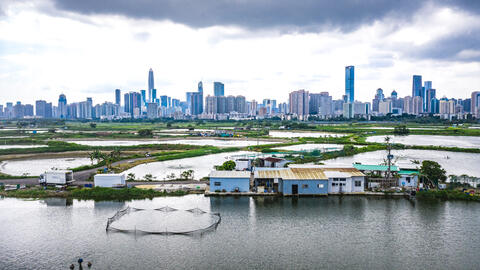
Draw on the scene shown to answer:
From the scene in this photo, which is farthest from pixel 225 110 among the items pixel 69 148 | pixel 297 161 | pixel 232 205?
pixel 232 205

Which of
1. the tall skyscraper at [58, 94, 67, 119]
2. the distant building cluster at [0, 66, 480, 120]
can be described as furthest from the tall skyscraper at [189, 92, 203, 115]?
the tall skyscraper at [58, 94, 67, 119]

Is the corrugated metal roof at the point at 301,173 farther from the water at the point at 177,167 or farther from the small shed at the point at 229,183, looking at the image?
the water at the point at 177,167

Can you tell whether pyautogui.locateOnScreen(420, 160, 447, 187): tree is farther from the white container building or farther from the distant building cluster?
the distant building cluster

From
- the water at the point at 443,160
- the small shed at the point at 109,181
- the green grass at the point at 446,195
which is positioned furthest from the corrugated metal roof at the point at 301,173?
the small shed at the point at 109,181

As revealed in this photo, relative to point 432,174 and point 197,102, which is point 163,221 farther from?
point 197,102

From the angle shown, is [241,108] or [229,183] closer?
[229,183]

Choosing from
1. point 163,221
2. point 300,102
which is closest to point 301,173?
point 163,221

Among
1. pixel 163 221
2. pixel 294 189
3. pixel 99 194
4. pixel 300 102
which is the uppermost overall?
pixel 300 102
